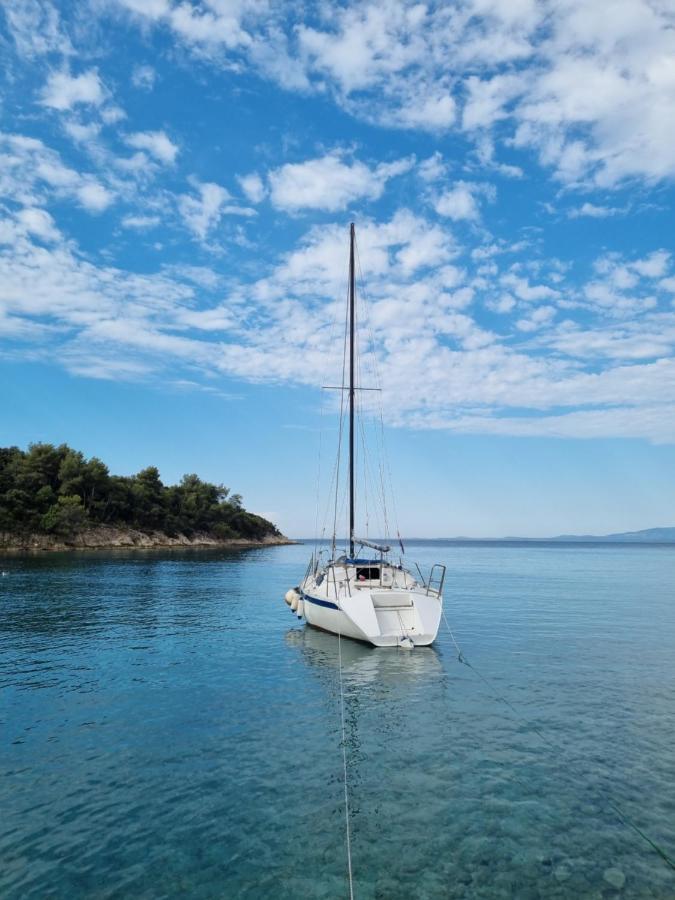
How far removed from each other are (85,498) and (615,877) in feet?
398

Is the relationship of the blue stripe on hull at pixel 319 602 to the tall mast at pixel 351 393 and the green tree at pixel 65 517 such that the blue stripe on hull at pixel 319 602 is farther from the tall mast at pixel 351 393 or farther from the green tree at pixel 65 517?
the green tree at pixel 65 517

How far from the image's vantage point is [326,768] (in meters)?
11.4

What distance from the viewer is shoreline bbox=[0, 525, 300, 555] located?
311 feet

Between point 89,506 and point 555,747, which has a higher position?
point 89,506

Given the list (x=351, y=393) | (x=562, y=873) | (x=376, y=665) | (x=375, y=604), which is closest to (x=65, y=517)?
(x=351, y=393)

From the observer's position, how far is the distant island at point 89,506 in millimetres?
97688

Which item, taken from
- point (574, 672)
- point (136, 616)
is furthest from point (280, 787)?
point (136, 616)

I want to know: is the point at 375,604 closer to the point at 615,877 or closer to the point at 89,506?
the point at 615,877

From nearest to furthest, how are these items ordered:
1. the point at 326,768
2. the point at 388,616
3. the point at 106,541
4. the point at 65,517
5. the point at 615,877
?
the point at 615,877
the point at 326,768
the point at 388,616
the point at 65,517
the point at 106,541

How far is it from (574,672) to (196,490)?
14274cm

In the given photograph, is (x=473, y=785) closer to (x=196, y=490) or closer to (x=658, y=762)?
(x=658, y=762)

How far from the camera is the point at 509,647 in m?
24.3

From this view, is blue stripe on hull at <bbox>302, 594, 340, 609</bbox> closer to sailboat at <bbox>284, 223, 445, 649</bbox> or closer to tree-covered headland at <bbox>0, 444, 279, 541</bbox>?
sailboat at <bbox>284, 223, 445, 649</bbox>

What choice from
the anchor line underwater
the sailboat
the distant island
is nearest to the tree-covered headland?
the distant island
